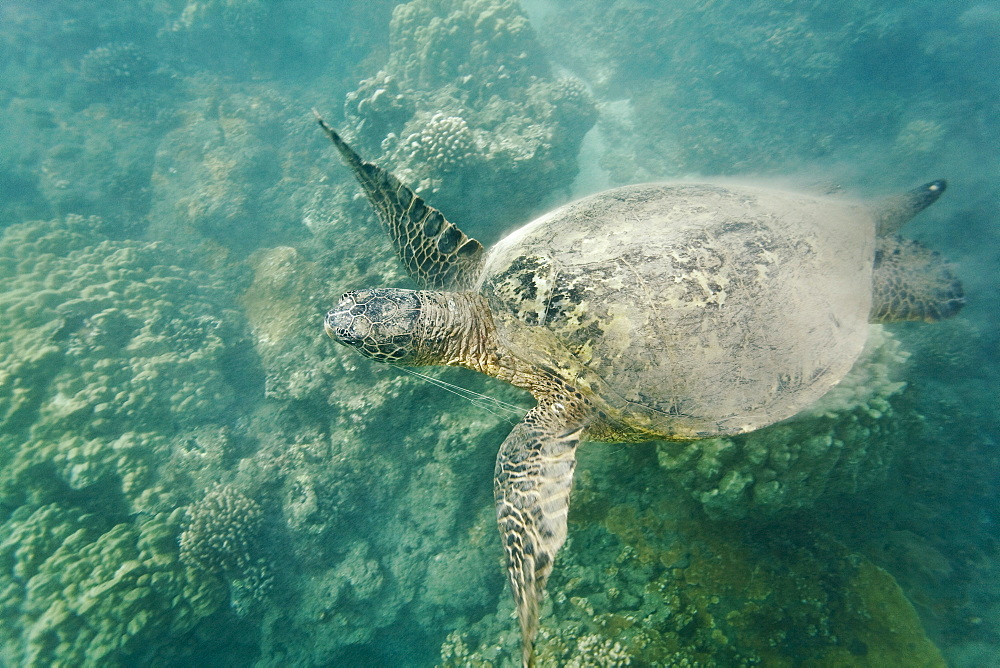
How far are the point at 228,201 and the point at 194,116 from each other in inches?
188

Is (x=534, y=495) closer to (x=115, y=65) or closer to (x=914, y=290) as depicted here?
(x=914, y=290)

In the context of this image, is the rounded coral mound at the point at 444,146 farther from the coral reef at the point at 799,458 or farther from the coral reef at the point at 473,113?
the coral reef at the point at 799,458

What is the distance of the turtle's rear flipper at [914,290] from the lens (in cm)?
283

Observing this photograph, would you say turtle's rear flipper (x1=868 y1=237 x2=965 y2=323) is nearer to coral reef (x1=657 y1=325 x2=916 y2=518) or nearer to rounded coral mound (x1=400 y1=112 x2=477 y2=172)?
coral reef (x1=657 y1=325 x2=916 y2=518)

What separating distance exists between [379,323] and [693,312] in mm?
2114

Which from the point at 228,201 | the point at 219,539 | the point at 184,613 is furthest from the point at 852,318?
the point at 228,201

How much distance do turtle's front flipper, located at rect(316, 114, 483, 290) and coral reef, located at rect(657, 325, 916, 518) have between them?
2.39 m

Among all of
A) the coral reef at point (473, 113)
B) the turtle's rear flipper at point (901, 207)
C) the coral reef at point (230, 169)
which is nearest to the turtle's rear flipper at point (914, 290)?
the turtle's rear flipper at point (901, 207)

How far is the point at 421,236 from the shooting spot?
338cm

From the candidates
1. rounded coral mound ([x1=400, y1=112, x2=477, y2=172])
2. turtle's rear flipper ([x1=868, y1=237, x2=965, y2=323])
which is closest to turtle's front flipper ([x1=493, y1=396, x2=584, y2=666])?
turtle's rear flipper ([x1=868, y1=237, x2=965, y2=323])

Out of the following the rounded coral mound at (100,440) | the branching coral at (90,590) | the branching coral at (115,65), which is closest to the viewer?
the branching coral at (90,590)

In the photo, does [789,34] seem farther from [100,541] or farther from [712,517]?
[100,541]

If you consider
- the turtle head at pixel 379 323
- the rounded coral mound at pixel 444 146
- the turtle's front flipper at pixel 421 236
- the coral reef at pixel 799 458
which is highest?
the rounded coral mound at pixel 444 146

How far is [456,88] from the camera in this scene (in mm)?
8836
